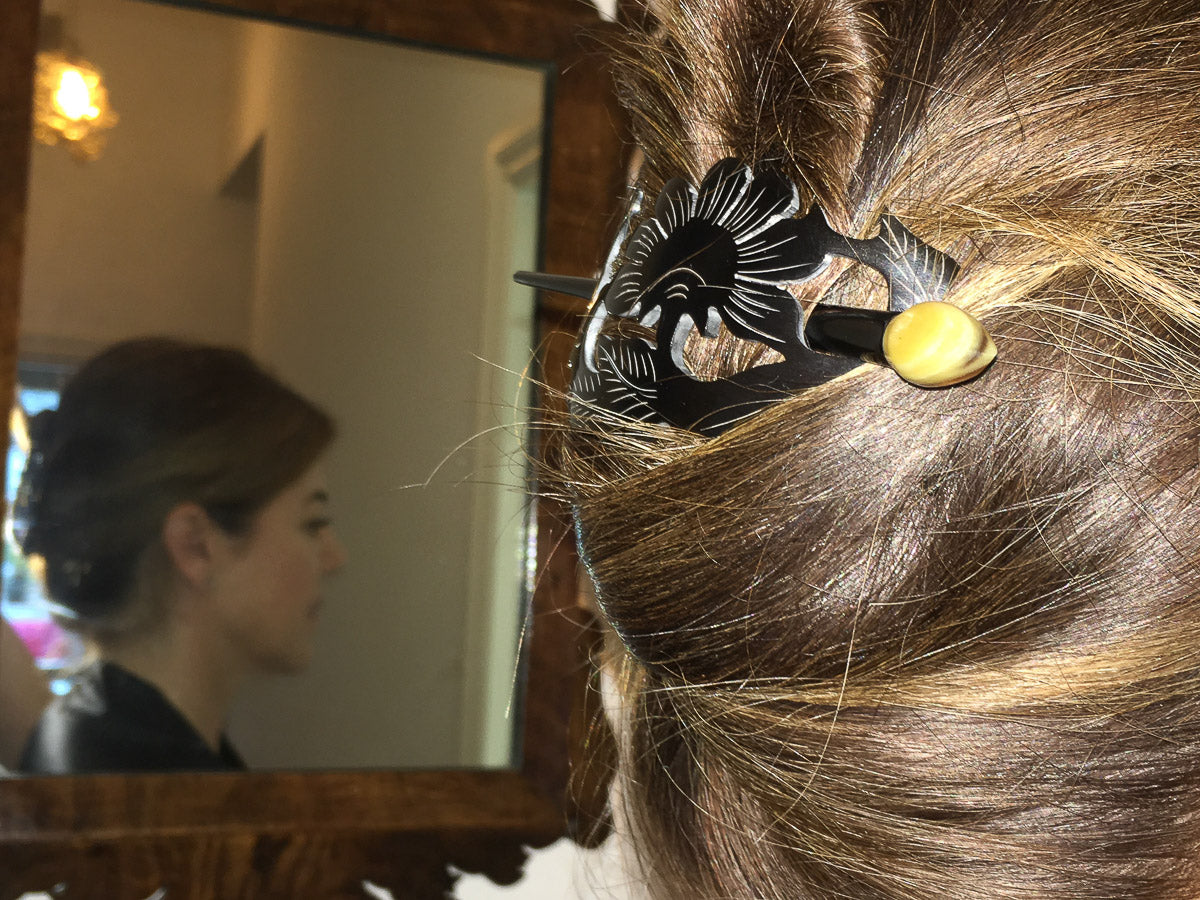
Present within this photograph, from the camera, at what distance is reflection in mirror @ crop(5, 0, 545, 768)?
0.84 meters

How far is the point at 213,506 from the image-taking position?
2.85 feet

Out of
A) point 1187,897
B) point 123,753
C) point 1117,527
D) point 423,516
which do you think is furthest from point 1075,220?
point 123,753

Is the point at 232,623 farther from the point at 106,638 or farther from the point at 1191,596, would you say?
the point at 1191,596

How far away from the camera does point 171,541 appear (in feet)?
2.80

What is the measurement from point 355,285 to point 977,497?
708 millimetres

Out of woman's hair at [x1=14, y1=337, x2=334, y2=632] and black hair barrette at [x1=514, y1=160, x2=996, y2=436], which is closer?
black hair barrette at [x1=514, y1=160, x2=996, y2=436]

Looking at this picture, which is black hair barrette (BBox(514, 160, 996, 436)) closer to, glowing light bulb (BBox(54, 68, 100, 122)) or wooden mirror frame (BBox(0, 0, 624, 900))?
wooden mirror frame (BBox(0, 0, 624, 900))

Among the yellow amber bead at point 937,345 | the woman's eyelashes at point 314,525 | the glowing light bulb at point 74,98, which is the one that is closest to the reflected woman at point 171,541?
the woman's eyelashes at point 314,525

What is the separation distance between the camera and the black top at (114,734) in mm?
820

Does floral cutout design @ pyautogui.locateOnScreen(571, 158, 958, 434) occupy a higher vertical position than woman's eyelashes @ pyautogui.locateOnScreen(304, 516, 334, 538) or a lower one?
higher

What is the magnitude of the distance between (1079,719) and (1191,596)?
0.05m

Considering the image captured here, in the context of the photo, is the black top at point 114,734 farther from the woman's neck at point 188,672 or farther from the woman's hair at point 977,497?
the woman's hair at point 977,497

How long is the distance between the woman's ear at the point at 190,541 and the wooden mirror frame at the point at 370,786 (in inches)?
6.6

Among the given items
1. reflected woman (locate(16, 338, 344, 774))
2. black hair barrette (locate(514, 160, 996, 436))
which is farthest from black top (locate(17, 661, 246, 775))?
black hair barrette (locate(514, 160, 996, 436))
